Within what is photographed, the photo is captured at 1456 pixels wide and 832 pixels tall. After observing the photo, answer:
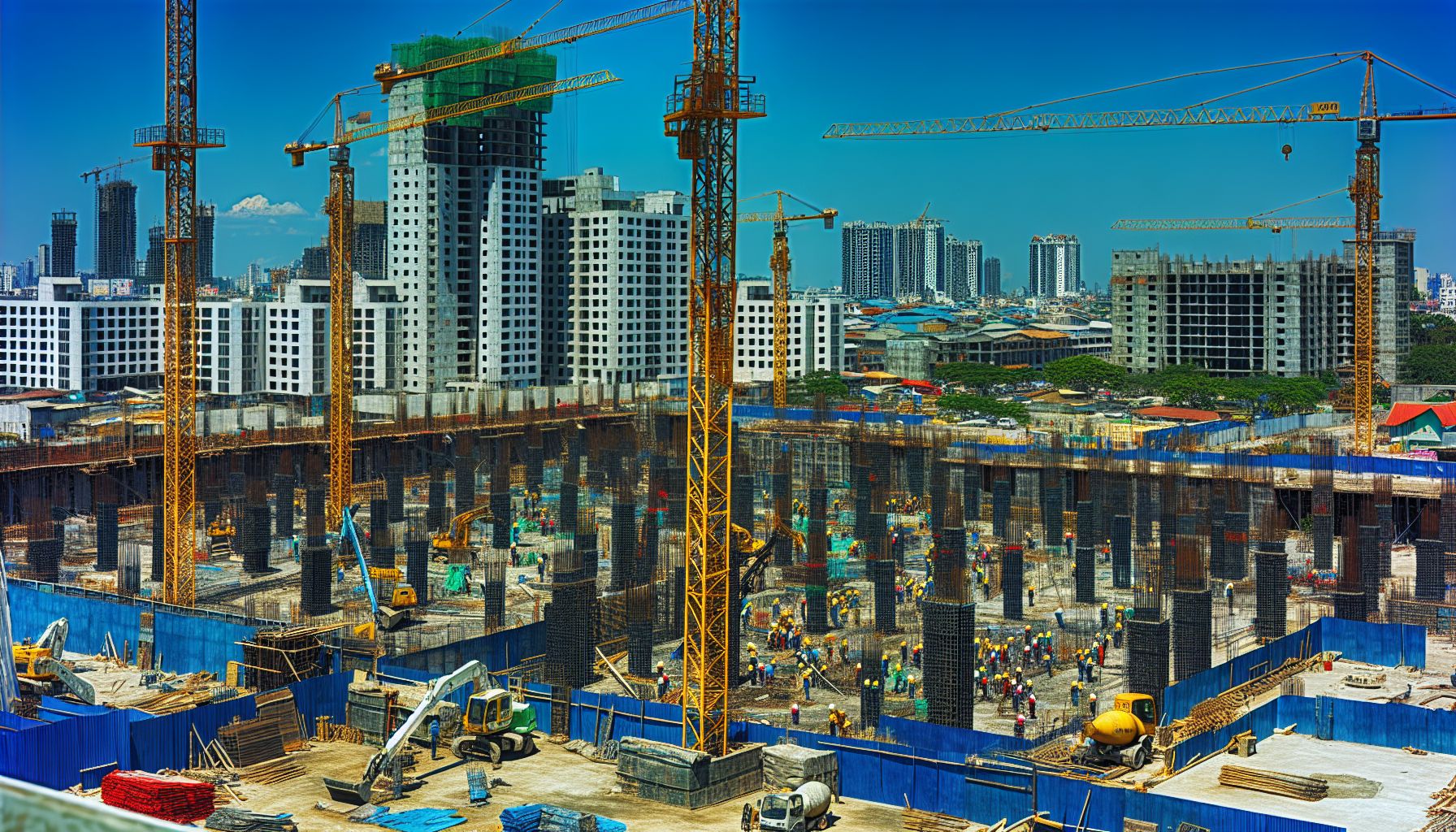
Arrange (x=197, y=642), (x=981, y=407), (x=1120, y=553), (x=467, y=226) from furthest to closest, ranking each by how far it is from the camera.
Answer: (x=467, y=226)
(x=981, y=407)
(x=1120, y=553)
(x=197, y=642)

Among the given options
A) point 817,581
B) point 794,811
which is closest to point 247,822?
point 794,811

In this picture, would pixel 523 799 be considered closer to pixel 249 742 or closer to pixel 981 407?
pixel 249 742

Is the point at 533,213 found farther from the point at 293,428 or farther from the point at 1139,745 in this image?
the point at 1139,745

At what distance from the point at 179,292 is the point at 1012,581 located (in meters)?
20.9

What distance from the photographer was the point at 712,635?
23.9 metres

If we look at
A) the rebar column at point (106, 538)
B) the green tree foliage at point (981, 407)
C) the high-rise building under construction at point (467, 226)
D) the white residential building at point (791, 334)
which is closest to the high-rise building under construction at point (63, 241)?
the high-rise building under construction at point (467, 226)

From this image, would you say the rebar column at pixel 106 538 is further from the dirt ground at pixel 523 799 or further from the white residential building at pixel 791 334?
the white residential building at pixel 791 334

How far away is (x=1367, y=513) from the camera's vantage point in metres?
41.8

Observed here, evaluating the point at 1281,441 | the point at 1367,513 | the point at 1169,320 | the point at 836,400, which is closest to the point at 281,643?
the point at 1367,513

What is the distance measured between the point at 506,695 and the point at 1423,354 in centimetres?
9742

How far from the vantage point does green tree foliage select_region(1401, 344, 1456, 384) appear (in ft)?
332

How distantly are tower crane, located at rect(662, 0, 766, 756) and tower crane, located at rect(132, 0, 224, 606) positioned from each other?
14316mm

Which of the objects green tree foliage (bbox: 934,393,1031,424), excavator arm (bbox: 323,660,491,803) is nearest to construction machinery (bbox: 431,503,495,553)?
excavator arm (bbox: 323,660,491,803)

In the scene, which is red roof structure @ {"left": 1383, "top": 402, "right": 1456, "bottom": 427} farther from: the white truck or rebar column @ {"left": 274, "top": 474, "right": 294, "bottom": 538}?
the white truck
